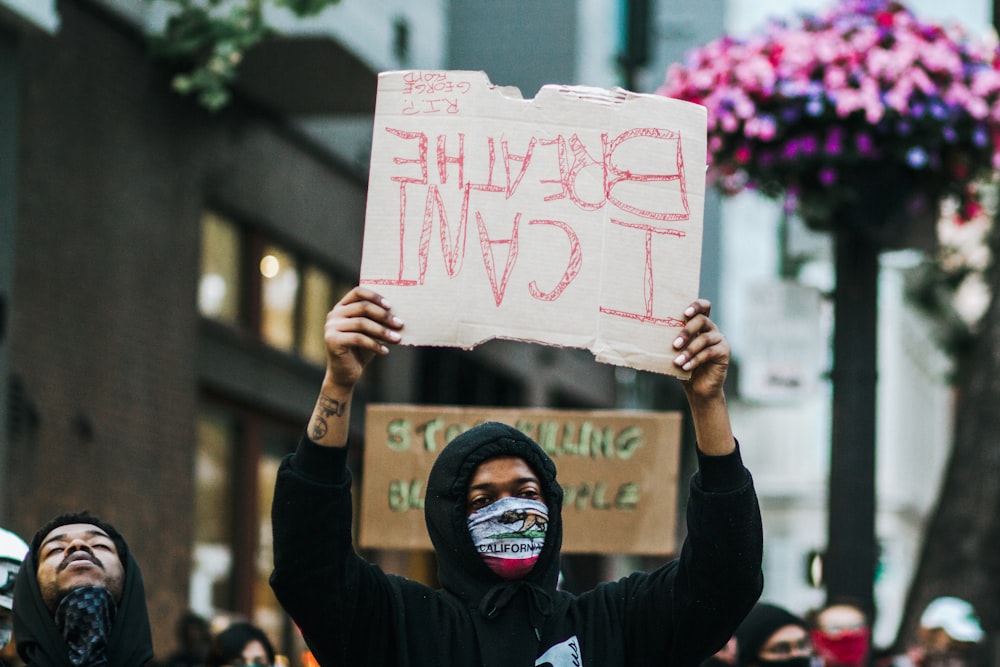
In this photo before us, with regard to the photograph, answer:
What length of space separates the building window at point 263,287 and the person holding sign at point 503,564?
10719mm

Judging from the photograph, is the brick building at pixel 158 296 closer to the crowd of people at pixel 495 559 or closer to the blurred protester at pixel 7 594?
the blurred protester at pixel 7 594

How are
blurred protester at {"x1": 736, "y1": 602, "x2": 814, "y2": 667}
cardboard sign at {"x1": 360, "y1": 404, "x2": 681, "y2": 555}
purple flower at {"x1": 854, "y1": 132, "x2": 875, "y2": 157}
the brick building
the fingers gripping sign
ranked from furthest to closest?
the brick building < purple flower at {"x1": 854, "y1": 132, "x2": 875, "y2": 157} < cardboard sign at {"x1": 360, "y1": 404, "x2": 681, "y2": 555} < blurred protester at {"x1": 736, "y1": 602, "x2": 814, "y2": 667} < the fingers gripping sign

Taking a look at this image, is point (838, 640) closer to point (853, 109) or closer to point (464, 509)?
point (853, 109)

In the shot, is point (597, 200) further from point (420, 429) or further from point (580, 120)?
point (420, 429)

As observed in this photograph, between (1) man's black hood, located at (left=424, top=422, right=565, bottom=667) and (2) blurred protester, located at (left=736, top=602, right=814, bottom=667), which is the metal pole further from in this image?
(1) man's black hood, located at (left=424, top=422, right=565, bottom=667)

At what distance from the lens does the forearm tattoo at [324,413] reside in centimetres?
360

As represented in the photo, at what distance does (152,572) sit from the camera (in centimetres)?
1319

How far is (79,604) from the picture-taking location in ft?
14.6

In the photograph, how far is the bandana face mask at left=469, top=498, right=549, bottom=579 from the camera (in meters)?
3.74

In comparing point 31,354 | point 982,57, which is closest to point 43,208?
point 31,354

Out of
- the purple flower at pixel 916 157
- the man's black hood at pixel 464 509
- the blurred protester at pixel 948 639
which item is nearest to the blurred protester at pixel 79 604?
the man's black hood at pixel 464 509

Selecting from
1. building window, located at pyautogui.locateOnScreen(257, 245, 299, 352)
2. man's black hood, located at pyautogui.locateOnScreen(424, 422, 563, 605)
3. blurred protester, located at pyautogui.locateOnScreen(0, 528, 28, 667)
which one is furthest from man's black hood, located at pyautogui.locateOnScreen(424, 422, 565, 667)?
building window, located at pyautogui.locateOnScreen(257, 245, 299, 352)

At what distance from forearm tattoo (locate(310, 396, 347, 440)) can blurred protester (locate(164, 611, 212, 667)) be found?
19.8 feet

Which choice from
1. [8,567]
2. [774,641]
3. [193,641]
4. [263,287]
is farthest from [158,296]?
[8,567]
